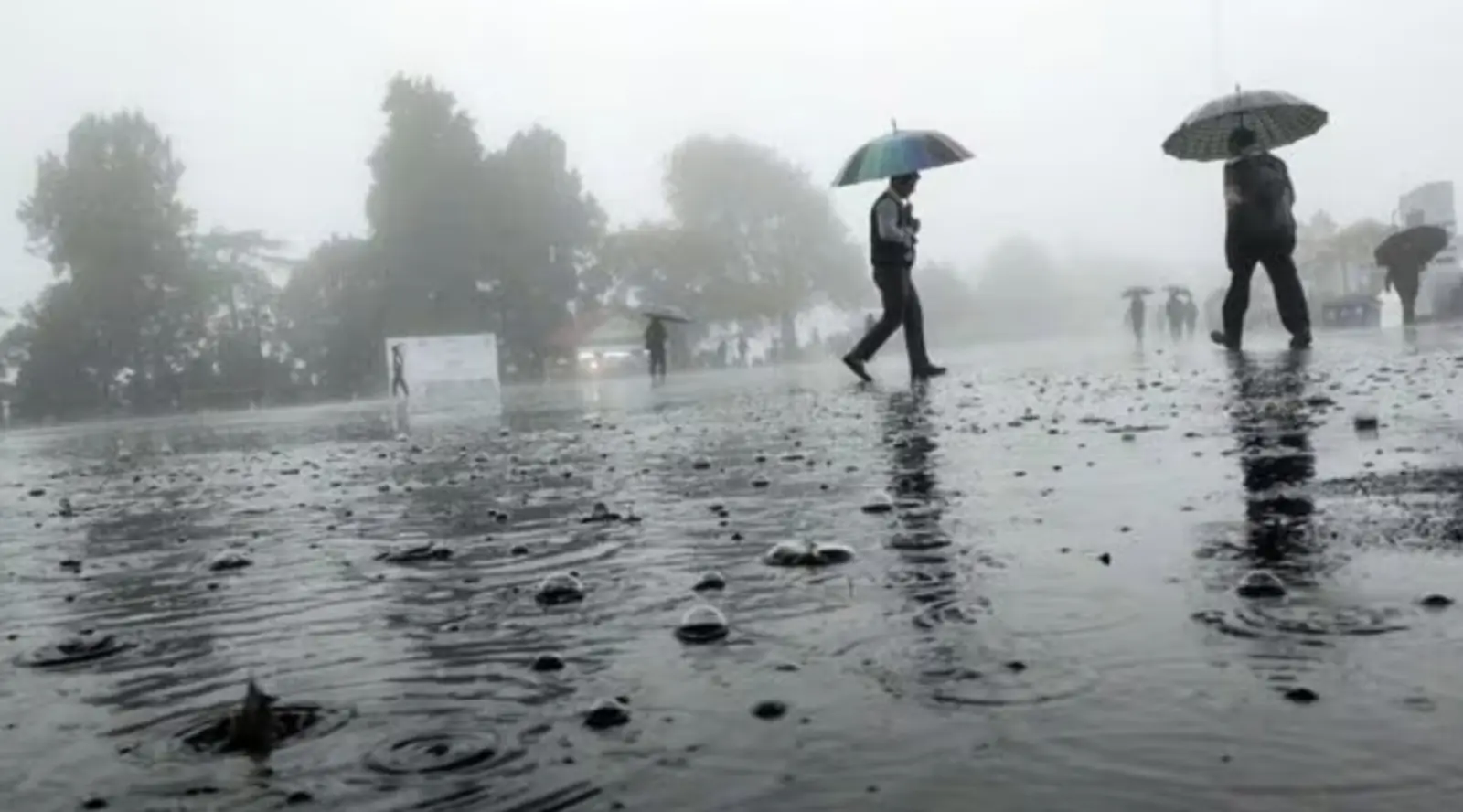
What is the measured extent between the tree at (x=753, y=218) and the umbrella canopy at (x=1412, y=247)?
189 feet

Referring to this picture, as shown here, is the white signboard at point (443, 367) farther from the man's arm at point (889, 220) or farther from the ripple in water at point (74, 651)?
the ripple in water at point (74, 651)

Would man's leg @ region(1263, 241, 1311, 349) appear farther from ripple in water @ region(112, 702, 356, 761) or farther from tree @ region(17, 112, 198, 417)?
tree @ region(17, 112, 198, 417)

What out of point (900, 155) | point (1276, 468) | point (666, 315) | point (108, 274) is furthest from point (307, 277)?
point (1276, 468)

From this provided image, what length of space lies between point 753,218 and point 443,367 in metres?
50.3

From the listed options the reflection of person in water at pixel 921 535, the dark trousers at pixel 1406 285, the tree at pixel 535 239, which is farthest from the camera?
the tree at pixel 535 239

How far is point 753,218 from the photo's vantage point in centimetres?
8588

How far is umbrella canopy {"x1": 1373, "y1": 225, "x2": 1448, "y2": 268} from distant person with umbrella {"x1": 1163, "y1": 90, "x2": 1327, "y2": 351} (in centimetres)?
1077

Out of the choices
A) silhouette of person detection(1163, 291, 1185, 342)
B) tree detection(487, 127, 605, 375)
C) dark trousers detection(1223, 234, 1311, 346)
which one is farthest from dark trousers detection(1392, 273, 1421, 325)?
tree detection(487, 127, 605, 375)

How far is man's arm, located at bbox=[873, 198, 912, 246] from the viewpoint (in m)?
12.8

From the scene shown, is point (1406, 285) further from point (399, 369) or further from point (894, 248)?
point (399, 369)

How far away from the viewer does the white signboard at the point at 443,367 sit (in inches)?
1463

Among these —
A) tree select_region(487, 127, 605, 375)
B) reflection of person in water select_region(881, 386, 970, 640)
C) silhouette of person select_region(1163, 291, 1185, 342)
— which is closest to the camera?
reflection of person in water select_region(881, 386, 970, 640)

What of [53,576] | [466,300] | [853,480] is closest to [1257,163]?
[853,480]

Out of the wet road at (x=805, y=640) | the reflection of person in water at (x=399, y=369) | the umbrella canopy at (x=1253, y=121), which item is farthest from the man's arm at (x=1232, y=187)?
the reflection of person in water at (x=399, y=369)
